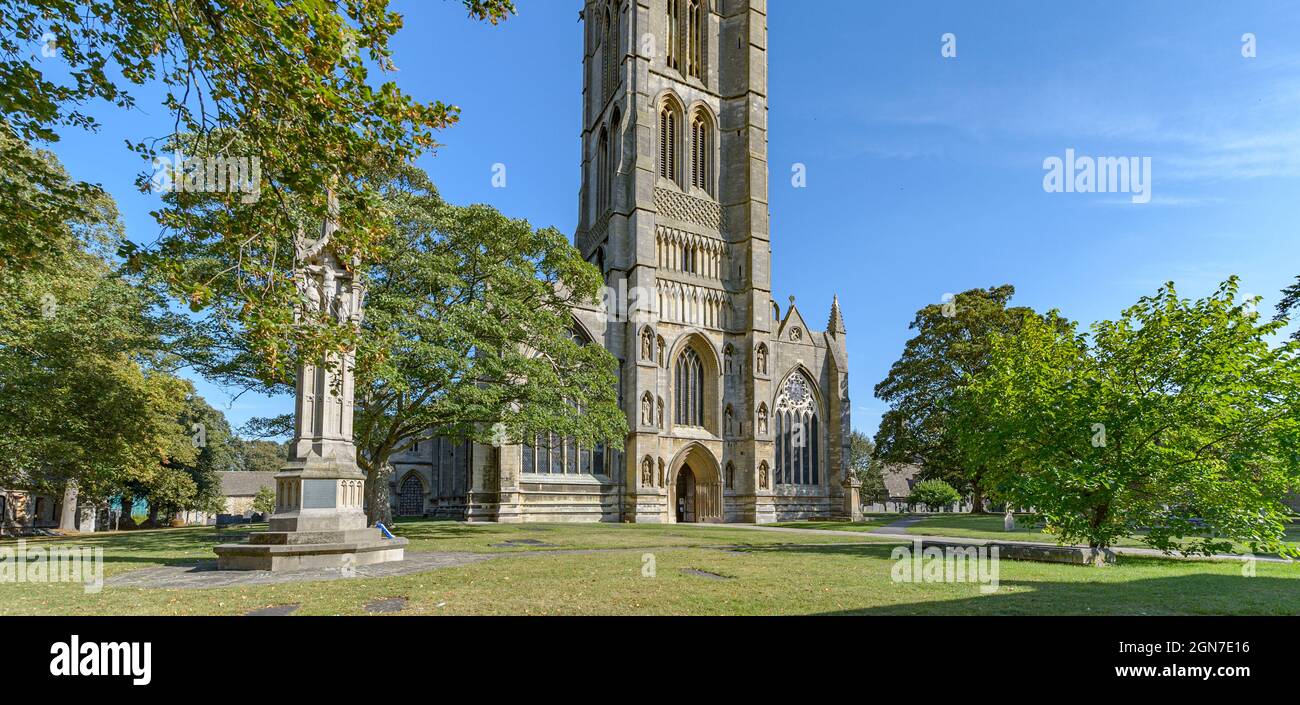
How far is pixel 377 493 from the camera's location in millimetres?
20953

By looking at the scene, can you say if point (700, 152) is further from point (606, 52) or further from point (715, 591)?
point (715, 591)

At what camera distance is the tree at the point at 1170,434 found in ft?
39.1

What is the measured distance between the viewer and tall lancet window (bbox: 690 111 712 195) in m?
41.1

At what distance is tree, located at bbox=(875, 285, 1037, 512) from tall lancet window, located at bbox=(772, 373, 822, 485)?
194 inches

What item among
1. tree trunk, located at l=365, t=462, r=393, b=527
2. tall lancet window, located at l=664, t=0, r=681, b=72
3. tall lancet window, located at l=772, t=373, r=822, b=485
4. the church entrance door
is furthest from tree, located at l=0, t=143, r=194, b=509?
tall lancet window, located at l=664, t=0, r=681, b=72

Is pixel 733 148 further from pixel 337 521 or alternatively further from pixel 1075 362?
pixel 337 521

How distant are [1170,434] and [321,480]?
1547cm

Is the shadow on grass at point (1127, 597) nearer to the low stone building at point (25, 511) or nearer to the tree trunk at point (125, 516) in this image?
the low stone building at point (25, 511)

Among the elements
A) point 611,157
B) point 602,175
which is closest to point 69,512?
point 602,175

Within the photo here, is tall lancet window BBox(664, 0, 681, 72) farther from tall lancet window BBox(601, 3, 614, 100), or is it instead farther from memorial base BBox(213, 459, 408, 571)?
memorial base BBox(213, 459, 408, 571)

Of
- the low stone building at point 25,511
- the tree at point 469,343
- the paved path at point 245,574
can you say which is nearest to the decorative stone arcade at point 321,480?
the paved path at point 245,574

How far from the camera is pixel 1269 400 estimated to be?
479 inches

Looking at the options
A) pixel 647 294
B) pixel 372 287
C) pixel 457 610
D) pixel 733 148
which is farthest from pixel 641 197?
pixel 457 610
